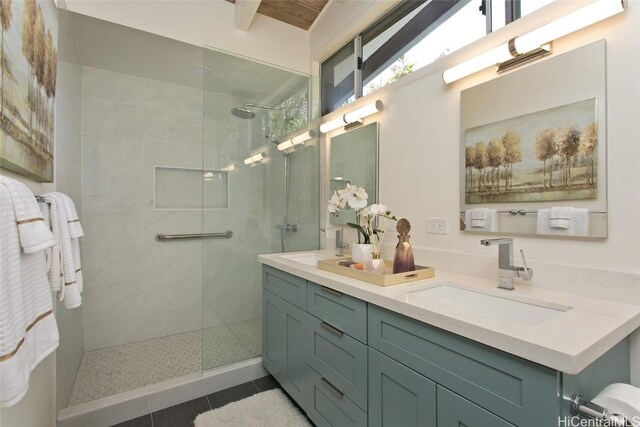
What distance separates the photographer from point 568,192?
1.16 m

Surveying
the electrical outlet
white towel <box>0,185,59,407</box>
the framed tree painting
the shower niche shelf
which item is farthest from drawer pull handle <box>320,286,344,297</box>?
the shower niche shelf

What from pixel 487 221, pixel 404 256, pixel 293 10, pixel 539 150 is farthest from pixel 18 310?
pixel 293 10

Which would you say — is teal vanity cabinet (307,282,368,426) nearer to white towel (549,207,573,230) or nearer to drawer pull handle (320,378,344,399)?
drawer pull handle (320,378,344,399)

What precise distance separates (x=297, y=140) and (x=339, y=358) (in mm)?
1726

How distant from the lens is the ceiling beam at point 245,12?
2.16 m

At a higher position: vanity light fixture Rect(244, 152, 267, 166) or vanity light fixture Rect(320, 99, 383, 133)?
vanity light fixture Rect(320, 99, 383, 133)

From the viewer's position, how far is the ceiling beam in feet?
7.08

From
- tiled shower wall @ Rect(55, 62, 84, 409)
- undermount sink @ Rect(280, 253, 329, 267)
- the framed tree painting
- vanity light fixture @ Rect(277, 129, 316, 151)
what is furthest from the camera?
vanity light fixture @ Rect(277, 129, 316, 151)

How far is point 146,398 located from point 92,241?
1509mm

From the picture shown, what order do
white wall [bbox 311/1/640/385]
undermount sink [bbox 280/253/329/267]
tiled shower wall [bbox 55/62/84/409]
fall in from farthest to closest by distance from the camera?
undermount sink [bbox 280/253/329/267] < tiled shower wall [bbox 55/62/84/409] < white wall [bbox 311/1/640/385]

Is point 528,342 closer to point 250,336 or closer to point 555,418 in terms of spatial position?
point 555,418

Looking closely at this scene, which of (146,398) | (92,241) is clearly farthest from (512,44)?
(92,241)

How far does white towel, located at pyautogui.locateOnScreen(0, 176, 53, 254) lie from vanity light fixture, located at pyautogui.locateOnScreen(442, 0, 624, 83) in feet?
5.74

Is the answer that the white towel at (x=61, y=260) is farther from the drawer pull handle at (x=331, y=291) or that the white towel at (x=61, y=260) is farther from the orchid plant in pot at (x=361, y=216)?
the orchid plant in pot at (x=361, y=216)
